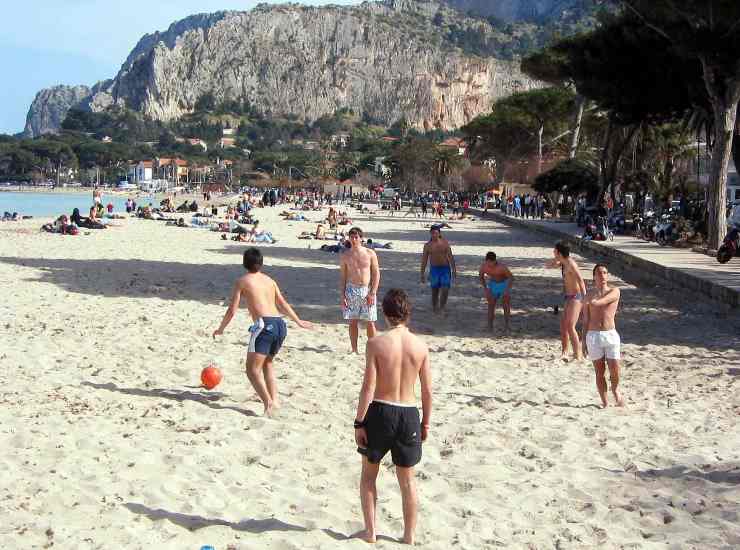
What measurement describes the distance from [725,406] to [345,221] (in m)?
26.6

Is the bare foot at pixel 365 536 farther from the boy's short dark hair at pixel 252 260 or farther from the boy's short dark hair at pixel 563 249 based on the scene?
the boy's short dark hair at pixel 563 249

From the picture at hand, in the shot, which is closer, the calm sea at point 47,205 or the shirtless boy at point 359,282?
the shirtless boy at point 359,282

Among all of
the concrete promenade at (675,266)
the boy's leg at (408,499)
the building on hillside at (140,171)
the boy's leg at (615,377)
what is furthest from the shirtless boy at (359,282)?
the building on hillside at (140,171)

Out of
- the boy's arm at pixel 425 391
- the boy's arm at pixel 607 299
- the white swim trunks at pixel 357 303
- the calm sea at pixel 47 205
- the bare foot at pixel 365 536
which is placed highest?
the boy's arm at pixel 607 299

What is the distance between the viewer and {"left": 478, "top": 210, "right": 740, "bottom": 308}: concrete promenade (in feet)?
45.9

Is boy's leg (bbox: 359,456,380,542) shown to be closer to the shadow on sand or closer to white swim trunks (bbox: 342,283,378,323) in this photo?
the shadow on sand

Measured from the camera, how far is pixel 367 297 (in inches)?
336

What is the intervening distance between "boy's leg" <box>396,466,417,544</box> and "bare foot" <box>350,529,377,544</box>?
0.16m

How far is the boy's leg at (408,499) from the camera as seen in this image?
13.0ft

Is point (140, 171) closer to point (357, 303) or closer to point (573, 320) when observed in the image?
point (357, 303)

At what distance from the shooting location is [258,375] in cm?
628

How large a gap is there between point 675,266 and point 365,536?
14.2m

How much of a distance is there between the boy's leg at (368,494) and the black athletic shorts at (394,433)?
0.10 m

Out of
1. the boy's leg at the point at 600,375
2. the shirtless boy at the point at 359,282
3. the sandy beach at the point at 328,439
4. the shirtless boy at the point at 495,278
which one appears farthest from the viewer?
the shirtless boy at the point at 495,278
